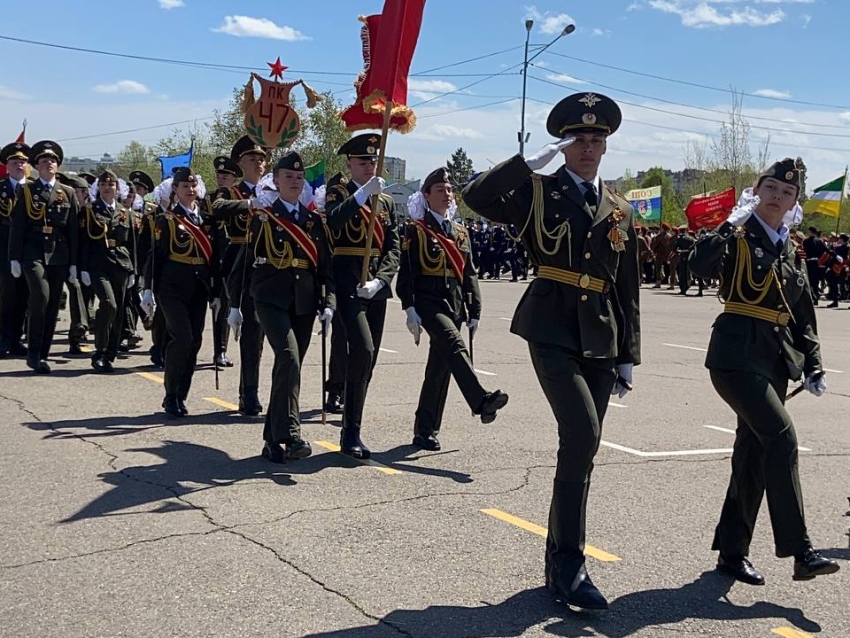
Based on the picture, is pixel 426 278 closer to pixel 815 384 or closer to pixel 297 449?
pixel 297 449

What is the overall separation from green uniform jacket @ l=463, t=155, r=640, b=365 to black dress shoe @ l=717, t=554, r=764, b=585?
3.73ft

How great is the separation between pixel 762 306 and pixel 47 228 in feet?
28.7

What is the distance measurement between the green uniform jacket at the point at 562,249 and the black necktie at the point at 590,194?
32 mm

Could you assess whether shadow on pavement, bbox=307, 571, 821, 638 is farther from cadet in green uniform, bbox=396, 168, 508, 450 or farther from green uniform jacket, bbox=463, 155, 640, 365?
cadet in green uniform, bbox=396, 168, 508, 450

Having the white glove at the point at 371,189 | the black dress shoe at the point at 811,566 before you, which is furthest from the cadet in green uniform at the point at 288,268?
the black dress shoe at the point at 811,566

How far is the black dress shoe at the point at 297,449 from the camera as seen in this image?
22.6ft

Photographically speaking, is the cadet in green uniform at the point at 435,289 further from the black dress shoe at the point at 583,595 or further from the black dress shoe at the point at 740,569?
the black dress shoe at the point at 583,595

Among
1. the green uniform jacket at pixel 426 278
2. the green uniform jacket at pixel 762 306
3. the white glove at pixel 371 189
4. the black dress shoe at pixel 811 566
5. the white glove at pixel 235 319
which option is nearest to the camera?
the black dress shoe at pixel 811 566

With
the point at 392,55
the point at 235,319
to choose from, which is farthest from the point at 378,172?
the point at 235,319

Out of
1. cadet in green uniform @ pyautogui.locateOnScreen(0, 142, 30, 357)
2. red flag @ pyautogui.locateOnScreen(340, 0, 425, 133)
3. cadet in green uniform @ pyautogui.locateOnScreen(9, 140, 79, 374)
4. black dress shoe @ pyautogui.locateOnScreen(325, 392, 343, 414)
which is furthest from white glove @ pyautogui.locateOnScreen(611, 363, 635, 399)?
cadet in green uniform @ pyautogui.locateOnScreen(0, 142, 30, 357)

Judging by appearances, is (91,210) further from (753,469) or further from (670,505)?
(753,469)

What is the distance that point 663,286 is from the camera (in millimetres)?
35125

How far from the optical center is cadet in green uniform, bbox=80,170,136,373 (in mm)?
11297

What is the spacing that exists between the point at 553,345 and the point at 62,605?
95.9 inches
